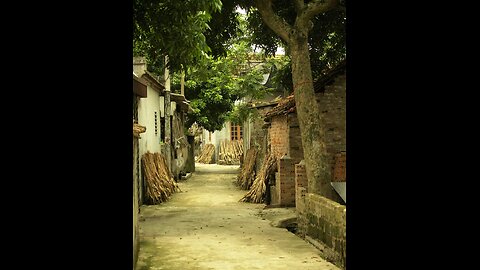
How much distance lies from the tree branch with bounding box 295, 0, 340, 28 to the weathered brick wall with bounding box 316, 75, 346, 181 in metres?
2.98

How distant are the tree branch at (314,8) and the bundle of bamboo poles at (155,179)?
6.85m

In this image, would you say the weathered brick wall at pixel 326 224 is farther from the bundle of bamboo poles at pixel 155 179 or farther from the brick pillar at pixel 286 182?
the bundle of bamboo poles at pixel 155 179

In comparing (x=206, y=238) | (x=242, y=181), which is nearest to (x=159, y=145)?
(x=242, y=181)

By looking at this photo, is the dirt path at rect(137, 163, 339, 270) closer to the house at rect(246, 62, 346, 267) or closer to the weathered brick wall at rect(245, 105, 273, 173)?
the house at rect(246, 62, 346, 267)

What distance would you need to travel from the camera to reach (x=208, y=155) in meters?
38.3

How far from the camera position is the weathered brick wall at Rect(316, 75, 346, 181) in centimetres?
1194

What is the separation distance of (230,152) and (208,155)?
2.42m

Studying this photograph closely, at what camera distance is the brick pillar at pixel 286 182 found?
13.1 meters

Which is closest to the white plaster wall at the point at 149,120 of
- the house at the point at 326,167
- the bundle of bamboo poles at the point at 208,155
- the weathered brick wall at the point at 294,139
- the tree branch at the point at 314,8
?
the house at the point at 326,167

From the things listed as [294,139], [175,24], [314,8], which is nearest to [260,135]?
[294,139]

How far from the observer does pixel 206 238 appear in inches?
343
